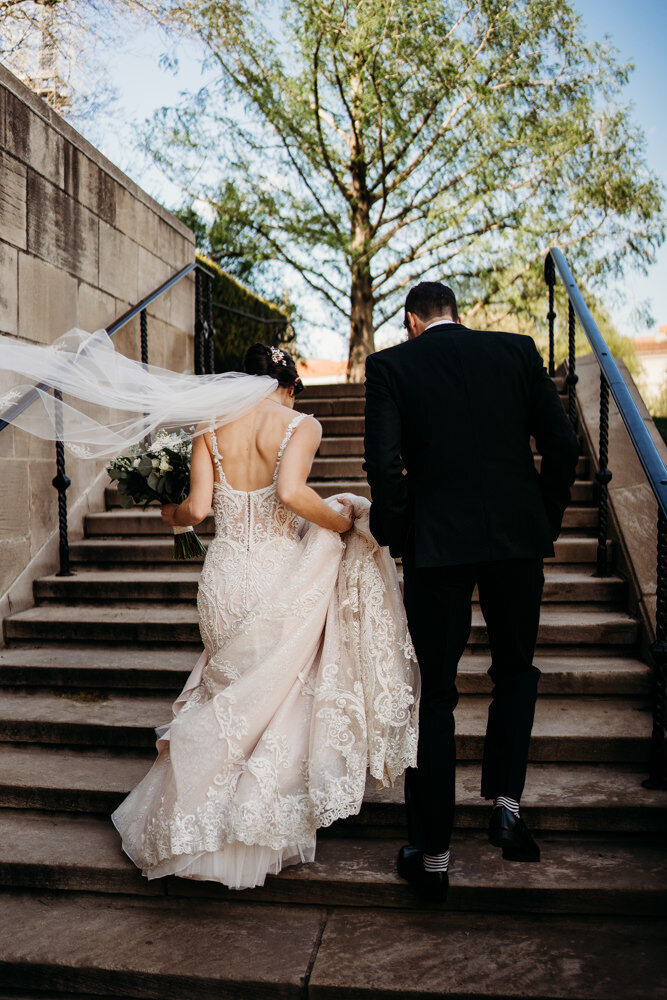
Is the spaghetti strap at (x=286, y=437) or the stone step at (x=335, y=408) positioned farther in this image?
the stone step at (x=335, y=408)

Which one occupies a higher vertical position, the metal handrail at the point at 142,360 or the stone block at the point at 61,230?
the stone block at the point at 61,230

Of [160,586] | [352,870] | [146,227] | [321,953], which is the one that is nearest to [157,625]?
[160,586]

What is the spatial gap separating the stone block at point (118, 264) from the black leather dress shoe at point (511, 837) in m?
4.25

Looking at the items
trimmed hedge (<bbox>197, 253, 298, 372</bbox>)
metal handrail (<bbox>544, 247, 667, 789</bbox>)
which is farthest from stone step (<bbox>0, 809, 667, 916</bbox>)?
trimmed hedge (<bbox>197, 253, 298, 372</bbox>)

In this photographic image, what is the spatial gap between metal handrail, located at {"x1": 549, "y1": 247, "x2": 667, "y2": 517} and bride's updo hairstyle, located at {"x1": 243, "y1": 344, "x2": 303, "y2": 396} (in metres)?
1.37

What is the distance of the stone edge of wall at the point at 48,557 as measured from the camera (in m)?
4.25

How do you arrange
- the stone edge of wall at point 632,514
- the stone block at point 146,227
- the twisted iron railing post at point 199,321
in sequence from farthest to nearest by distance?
the twisted iron railing post at point 199,321
the stone block at point 146,227
the stone edge of wall at point 632,514

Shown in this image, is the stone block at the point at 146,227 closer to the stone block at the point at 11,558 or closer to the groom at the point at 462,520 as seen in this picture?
the stone block at the point at 11,558

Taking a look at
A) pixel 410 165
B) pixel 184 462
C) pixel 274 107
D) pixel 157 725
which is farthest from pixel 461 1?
pixel 157 725

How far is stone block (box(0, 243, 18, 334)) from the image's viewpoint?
4164mm

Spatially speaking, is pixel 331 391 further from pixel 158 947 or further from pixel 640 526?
pixel 158 947

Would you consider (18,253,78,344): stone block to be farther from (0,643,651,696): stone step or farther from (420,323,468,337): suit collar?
(420,323,468,337): suit collar

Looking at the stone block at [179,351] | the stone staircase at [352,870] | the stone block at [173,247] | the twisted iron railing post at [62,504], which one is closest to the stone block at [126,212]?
the stone block at [173,247]

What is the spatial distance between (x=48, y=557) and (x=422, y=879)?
305 cm
